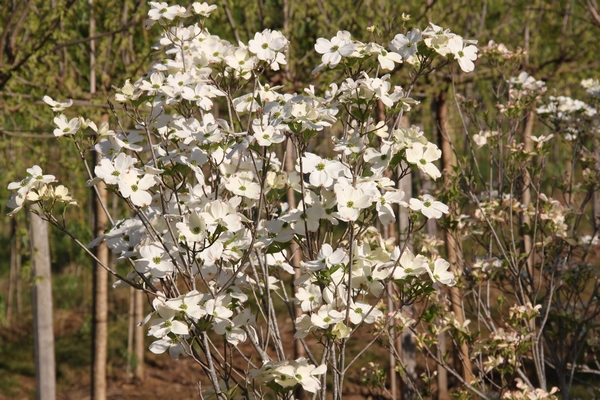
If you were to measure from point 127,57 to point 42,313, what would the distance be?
163cm

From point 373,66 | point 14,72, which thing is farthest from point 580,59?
point 14,72

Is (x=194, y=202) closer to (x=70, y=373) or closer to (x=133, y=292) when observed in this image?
(x=133, y=292)

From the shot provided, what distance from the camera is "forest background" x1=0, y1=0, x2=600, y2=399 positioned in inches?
138

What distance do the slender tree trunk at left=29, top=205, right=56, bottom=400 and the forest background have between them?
0.09 metres

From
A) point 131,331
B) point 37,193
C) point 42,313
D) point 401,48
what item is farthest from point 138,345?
point 401,48

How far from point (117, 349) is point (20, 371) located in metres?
0.85

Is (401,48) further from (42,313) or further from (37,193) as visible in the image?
(42,313)

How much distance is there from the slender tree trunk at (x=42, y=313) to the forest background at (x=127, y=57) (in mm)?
86

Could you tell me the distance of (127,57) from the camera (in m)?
4.16

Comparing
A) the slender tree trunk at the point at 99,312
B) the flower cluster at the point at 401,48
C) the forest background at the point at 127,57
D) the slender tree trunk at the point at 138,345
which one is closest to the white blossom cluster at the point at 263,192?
the flower cluster at the point at 401,48

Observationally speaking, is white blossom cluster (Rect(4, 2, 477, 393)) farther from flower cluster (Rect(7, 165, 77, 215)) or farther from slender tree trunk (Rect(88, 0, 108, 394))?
slender tree trunk (Rect(88, 0, 108, 394))

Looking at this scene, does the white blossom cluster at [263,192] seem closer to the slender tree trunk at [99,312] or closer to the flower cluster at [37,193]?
the flower cluster at [37,193]

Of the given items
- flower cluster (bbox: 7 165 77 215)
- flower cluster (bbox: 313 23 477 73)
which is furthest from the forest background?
flower cluster (bbox: 7 165 77 215)

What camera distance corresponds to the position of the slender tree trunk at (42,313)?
12.7 ft
